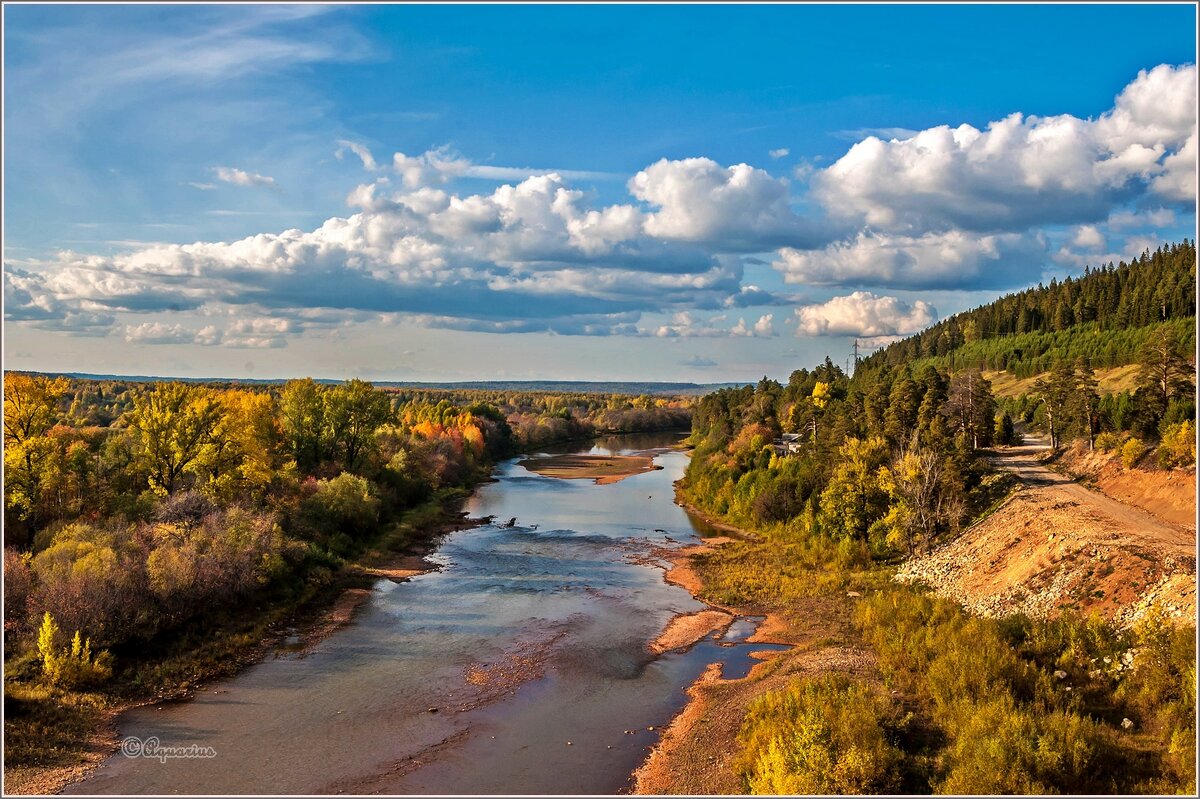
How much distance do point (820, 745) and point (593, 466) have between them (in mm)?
91873

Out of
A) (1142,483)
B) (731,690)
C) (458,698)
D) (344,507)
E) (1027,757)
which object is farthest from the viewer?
(344,507)

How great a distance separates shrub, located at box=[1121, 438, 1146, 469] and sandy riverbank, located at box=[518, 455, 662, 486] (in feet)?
187

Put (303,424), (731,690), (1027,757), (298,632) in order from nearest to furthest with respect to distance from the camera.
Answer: (1027,757) < (731,690) < (298,632) < (303,424)

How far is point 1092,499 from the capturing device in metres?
40.3

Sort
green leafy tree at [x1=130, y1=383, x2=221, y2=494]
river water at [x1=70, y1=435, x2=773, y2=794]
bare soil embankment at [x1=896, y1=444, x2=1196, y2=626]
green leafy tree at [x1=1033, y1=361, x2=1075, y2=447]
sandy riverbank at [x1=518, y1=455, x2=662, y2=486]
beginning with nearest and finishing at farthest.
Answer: river water at [x1=70, y1=435, x2=773, y2=794]
bare soil embankment at [x1=896, y1=444, x2=1196, y2=626]
green leafy tree at [x1=130, y1=383, x2=221, y2=494]
green leafy tree at [x1=1033, y1=361, x2=1075, y2=447]
sandy riverbank at [x1=518, y1=455, x2=662, y2=486]

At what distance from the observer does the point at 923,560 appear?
134ft

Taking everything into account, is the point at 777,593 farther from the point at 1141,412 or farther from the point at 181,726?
the point at 181,726

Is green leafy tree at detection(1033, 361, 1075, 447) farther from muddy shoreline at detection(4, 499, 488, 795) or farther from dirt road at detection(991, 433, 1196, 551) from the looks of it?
muddy shoreline at detection(4, 499, 488, 795)

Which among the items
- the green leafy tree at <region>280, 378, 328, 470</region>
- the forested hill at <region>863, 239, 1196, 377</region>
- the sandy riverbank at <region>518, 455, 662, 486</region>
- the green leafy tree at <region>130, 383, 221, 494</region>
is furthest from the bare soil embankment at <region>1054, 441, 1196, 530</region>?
the green leafy tree at <region>280, 378, 328, 470</region>

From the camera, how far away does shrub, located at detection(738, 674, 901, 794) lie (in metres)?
19.0

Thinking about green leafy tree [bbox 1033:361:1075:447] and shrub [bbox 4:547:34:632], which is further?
green leafy tree [bbox 1033:361:1075:447]

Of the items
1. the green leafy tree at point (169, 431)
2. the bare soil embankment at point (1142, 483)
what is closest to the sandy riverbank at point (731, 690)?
the bare soil embankment at point (1142, 483)

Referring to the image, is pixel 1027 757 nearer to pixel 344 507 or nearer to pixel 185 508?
pixel 185 508

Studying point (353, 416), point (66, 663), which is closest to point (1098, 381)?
point (353, 416)
